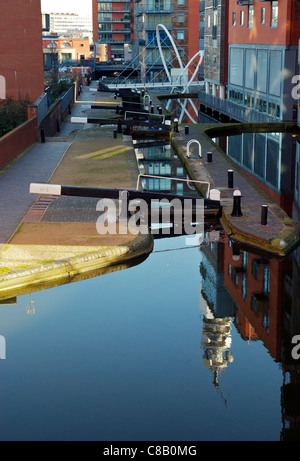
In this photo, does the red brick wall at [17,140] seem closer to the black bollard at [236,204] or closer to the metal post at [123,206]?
the metal post at [123,206]

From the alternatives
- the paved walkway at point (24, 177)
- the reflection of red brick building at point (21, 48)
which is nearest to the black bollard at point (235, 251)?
the paved walkway at point (24, 177)

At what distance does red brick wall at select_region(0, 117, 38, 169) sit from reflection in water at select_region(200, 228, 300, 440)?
1308 cm

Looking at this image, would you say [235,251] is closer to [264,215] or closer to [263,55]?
[264,215]

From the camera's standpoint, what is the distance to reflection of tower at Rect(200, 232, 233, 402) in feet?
41.9

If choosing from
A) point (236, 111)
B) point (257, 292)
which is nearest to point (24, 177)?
point (257, 292)

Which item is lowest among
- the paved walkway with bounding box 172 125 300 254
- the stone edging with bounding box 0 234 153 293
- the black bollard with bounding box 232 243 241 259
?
the black bollard with bounding box 232 243 241 259

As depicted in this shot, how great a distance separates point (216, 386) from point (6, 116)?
2806 centimetres

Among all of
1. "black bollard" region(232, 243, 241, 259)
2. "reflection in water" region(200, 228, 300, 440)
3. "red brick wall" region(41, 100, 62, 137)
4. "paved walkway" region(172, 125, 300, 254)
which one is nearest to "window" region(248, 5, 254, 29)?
"red brick wall" region(41, 100, 62, 137)

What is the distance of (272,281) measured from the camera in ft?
55.1

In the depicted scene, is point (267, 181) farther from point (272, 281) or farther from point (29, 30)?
point (29, 30)

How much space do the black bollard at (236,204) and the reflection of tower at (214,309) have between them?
0.97m

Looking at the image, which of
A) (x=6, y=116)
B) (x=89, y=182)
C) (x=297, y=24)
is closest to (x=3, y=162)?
(x=89, y=182)

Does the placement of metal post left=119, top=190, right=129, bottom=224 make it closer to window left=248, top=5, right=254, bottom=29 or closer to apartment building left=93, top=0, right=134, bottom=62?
window left=248, top=5, right=254, bottom=29
